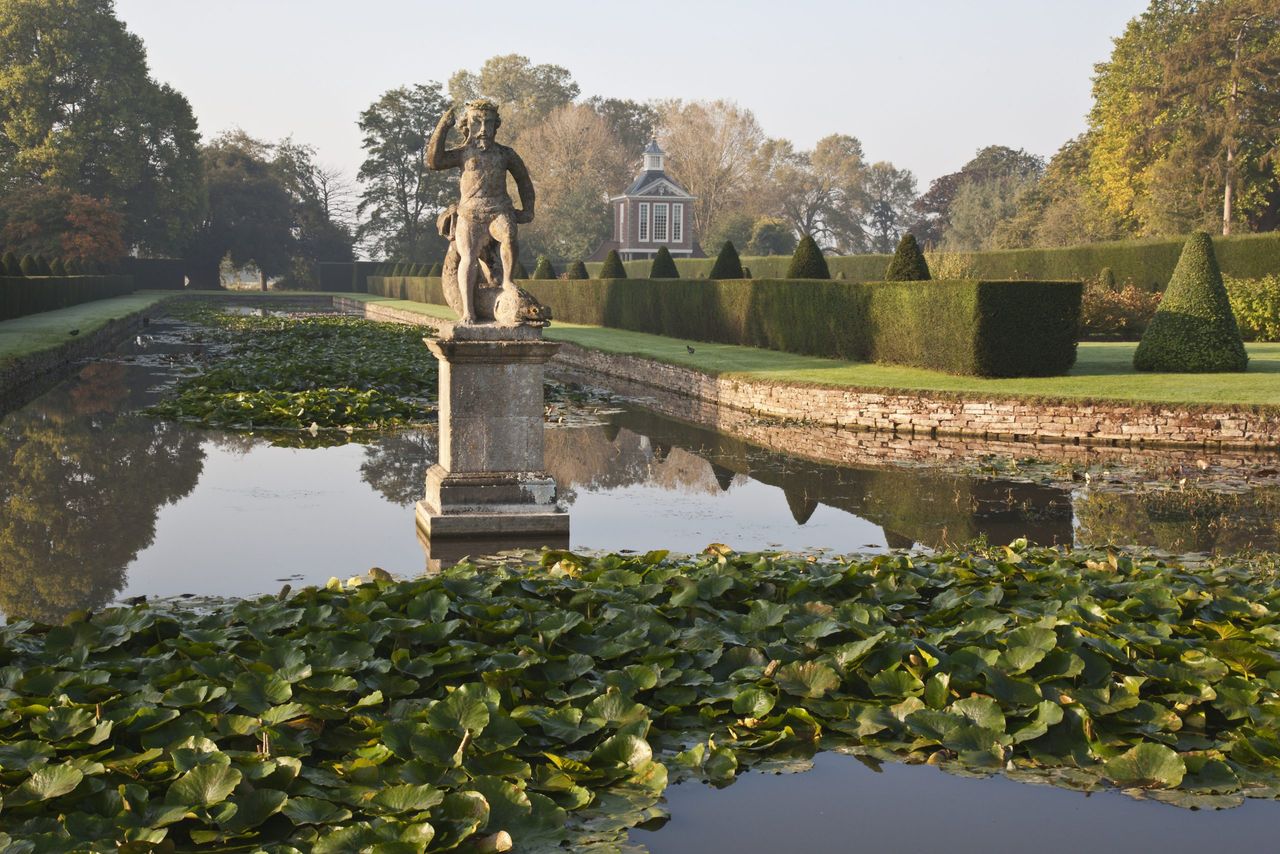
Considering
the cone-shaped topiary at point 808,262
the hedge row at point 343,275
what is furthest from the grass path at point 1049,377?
the hedge row at point 343,275

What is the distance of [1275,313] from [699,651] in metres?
24.0

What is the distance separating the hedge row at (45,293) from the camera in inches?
1220

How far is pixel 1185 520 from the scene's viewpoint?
9102 mm

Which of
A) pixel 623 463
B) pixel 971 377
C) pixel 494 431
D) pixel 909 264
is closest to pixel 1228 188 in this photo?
pixel 909 264

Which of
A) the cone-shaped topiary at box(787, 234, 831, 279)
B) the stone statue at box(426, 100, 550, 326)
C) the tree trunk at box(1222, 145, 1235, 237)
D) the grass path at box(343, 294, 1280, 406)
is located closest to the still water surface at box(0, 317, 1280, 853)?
the stone statue at box(426, 100, 550, 326)

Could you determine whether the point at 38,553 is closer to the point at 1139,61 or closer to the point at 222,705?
the point at 222,705

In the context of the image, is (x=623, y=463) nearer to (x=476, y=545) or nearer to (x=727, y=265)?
(x=476, y=545)

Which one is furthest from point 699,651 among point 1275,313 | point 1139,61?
point 1139,61

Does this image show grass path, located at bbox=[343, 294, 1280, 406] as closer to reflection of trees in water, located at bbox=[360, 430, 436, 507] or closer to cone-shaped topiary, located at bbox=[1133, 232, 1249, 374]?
cone-shaped topiary, located at bbox=[1133, 232, 1249, 374]

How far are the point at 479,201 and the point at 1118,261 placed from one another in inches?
1067

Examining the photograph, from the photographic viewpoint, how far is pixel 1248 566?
7.26m

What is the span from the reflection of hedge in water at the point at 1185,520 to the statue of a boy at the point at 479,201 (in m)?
4.64

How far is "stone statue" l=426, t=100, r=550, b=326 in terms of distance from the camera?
9055 millimetres

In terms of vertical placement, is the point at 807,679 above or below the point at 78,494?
above
